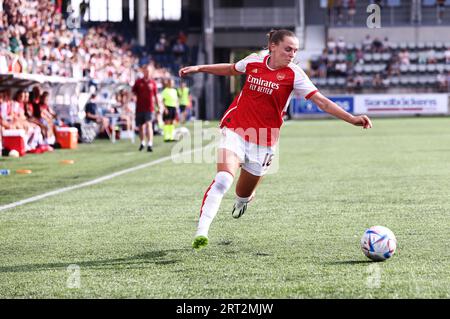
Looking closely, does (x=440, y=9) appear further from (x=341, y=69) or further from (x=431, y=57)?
(x=341, y=69)

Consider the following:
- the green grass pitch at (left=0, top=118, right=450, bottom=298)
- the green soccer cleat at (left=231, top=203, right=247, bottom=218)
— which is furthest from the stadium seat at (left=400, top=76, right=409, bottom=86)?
the green soccer cleat at (left=231, top=203, right=247, bottom=218)

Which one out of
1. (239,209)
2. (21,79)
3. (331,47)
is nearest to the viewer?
(239,209)

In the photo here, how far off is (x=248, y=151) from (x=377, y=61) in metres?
52.3

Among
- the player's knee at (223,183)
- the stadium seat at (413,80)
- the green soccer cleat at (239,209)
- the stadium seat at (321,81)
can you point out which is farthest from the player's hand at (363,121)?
the stadium seat at (413,80)

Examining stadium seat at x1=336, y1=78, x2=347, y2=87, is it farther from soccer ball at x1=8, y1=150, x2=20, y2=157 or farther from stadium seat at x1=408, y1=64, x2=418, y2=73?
soccer ball at x1=8, y1=150, x2=20, y2=157

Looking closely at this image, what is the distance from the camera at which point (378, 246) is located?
7.30 meters

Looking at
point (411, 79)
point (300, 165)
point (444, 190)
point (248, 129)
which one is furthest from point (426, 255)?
point (411, 79)

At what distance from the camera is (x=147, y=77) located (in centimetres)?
2397

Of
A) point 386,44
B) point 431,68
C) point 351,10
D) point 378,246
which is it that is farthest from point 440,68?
point 378,246

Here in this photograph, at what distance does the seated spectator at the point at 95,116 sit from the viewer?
97.6 ft

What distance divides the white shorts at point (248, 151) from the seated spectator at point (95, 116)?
71.0ft

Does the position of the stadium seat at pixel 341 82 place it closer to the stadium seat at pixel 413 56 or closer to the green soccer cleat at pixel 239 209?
the stadium seat at pixel 413 56

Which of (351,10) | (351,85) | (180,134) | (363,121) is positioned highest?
(351,10)

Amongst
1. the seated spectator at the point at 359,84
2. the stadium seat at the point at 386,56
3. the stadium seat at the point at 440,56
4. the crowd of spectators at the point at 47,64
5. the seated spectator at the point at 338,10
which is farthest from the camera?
the seated spectator at the point at 338,10
